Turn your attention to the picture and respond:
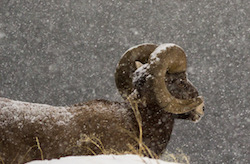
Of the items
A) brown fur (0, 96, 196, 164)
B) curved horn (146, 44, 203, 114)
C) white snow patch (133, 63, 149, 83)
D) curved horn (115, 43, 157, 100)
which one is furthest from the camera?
curved horn (115, 43, 157, 100)

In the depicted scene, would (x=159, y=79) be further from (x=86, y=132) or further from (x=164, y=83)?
(x=86, y=132)

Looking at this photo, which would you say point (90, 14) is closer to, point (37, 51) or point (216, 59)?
point (37, 51)

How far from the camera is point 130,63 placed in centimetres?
614

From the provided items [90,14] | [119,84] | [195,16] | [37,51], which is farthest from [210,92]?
[119,84]

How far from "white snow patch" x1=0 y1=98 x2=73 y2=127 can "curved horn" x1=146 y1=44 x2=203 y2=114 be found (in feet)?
3.44

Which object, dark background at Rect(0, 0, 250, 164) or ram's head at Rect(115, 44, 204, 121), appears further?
dark background at Rect(0, 0, 250, 164)

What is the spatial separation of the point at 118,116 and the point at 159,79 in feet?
2.29

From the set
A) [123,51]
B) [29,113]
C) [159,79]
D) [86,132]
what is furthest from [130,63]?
[123,51]

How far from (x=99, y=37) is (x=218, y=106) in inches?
343

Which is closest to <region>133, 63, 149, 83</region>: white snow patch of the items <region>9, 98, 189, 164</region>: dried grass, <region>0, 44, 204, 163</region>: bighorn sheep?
<region>0, 44, 204, 163</region>: bighorn sheep

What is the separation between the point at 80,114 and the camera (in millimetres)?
5484

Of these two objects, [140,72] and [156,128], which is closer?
[140,72]

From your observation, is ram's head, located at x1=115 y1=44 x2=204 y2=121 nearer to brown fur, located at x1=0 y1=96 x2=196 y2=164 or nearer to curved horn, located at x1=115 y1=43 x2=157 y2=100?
curved horn, located at x1=115 y1=43 x2=157 y2=100

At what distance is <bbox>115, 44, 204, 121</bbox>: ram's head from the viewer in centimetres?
552
